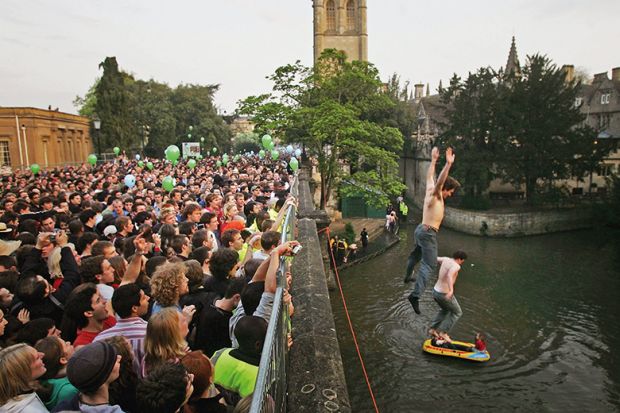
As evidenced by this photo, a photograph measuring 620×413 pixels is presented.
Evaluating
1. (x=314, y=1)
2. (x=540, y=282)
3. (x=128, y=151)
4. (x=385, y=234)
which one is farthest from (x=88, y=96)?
(x=540, y=282)

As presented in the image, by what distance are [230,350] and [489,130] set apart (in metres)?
43.6

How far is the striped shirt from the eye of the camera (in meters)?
3.70

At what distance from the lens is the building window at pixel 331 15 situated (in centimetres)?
5762

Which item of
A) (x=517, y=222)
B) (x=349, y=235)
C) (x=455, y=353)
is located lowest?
(x=455, y=353)

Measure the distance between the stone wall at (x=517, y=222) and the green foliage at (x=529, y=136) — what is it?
2102 millimetres

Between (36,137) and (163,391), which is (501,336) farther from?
(36,137)

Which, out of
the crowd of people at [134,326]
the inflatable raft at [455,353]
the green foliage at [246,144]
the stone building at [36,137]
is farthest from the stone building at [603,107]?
the green foliage at [246,144]

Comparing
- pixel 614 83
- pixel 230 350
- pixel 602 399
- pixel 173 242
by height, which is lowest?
pixel 602 399

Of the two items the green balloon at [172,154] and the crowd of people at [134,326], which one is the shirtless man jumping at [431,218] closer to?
the crowd of people at [134,326]

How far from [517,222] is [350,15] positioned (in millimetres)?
35273

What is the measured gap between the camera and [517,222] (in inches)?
1577

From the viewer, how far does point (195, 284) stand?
4672 millimetres

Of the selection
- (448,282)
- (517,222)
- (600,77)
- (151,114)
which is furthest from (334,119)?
(600,77)

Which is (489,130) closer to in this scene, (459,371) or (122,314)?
(459,371)
